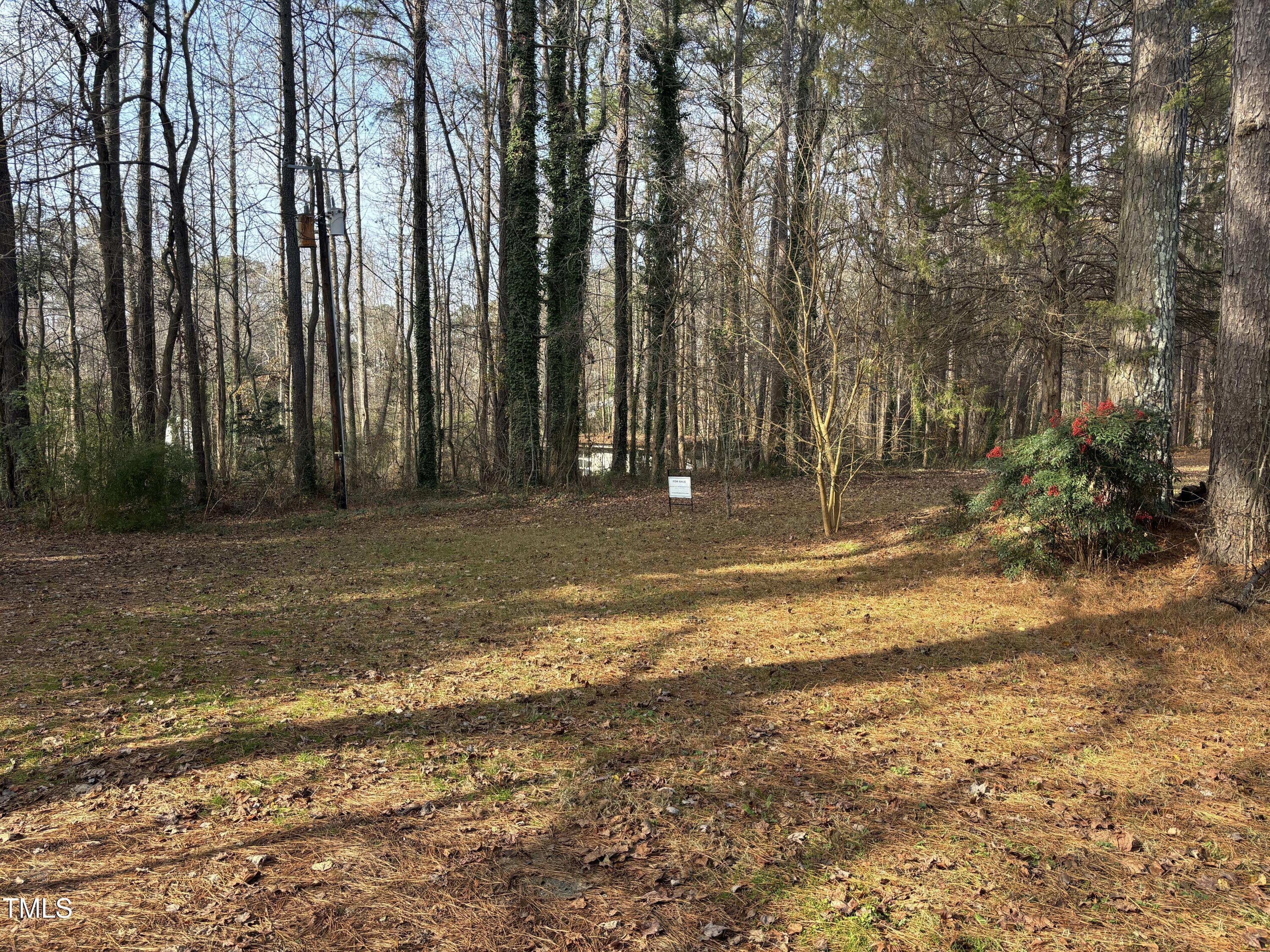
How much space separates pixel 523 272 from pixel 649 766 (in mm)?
15354

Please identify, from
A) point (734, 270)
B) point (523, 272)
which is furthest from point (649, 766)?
point (523, 272)

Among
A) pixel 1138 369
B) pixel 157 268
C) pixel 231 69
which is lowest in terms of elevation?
pixel 1138 369

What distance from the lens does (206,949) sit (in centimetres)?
264

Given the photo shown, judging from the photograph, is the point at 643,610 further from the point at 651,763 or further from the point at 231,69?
the point at 231,69

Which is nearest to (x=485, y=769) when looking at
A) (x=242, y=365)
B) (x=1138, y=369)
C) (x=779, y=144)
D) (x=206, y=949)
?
(x=206, y=949)

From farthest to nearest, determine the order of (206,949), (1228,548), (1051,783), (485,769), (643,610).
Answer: (643,610) < (1228,548) < (485,769) < (1051,783) < (206,949)

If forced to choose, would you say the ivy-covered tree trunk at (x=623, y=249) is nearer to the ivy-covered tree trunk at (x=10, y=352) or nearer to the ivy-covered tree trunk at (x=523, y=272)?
the ivy-covered tree trunk at (x=523, y=272)

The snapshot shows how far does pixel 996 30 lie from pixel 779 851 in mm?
10213

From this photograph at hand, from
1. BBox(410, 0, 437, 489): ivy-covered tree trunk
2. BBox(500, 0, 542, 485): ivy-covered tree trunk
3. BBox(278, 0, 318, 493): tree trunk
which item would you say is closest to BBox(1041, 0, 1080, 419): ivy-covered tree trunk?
BBox(500, 0, 542, 485): ivy-covered tree trunk

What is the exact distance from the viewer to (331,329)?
14.7 m

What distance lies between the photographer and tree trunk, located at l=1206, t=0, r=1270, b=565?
641cm

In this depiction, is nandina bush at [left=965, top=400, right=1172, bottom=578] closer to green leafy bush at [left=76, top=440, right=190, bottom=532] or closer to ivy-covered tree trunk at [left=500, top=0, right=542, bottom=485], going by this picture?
ivy-covered tree trunk at [left=500, top=0, right=542, bottom=485]

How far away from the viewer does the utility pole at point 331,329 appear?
1459cm

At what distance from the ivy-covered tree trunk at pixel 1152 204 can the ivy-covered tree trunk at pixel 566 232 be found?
38.1 ft
